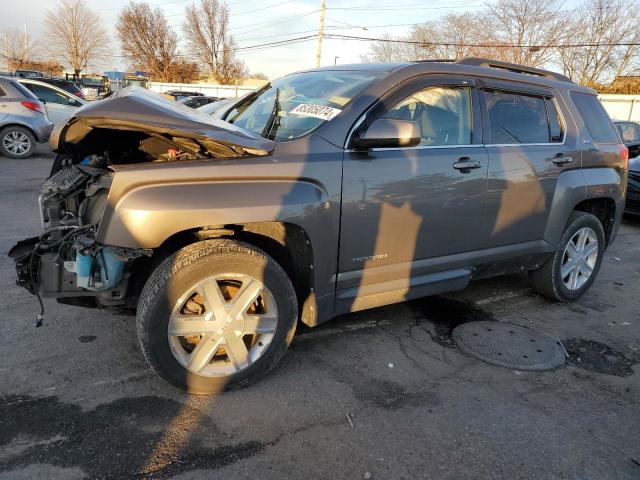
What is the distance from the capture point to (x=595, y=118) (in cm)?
445

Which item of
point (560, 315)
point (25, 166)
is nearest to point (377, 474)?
point (560, 315)

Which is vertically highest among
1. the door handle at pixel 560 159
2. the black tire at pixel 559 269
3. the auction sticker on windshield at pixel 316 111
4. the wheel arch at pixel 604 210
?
the auction sticker on windshield at pixel 316 111

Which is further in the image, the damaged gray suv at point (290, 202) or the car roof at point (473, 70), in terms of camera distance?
the car roof at point (473, 70)

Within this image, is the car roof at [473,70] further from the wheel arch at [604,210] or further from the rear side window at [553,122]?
the wheel arch at [604,210]

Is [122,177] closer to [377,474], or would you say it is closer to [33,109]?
[377,474]

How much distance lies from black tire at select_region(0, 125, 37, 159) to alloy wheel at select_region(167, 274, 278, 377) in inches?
400

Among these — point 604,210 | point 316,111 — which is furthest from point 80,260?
point 604,210

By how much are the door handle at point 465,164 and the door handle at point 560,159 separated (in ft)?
3.09

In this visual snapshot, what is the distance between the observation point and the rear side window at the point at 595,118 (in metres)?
4.33

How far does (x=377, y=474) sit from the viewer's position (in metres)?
2.25

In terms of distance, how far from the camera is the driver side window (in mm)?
3295

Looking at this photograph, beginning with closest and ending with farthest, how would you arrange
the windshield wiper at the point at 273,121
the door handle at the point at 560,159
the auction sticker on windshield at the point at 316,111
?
the auction sticker on windshield at the point at 316,111
the windshield wiper at the point at 273,121
the door handle at the point at 560,159

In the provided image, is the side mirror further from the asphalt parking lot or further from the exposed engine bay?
the asphalt parking lot

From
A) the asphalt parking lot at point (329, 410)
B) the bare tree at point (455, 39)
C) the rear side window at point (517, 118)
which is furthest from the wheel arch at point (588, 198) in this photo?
the bare tree at point (455, 39)
